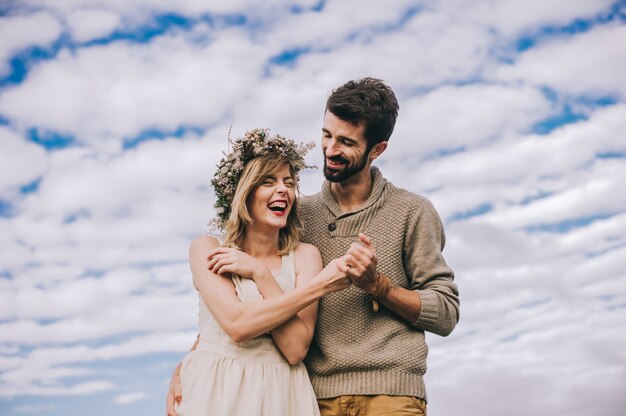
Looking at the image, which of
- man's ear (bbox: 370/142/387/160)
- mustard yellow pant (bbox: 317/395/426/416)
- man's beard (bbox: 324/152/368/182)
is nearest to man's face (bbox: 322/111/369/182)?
man's beard (bbox: 324/152/368/182)

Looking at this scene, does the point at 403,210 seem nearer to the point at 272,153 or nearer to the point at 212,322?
the point at 272,153

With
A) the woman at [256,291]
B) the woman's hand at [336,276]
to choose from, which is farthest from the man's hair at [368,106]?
the woman's hand at [336,276]

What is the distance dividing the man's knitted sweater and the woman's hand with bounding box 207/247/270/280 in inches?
24.6

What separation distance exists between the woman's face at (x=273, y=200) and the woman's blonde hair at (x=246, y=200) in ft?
0.10

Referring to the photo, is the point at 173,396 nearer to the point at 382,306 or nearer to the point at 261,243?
the point at 261,243

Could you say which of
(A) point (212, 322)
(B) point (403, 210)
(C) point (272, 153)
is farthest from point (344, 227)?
(A) point (212, 322)

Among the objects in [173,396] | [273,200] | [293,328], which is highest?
[273,200]

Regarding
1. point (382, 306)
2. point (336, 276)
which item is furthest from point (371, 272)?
point (382, 306)

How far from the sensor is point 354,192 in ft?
16.8

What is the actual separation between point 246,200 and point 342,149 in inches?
31.5

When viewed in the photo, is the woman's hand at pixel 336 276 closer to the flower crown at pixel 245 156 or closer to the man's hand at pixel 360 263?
the man's hand at pixel 360 263

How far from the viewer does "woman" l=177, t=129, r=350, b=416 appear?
13.8ft

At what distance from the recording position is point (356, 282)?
13.9 feet

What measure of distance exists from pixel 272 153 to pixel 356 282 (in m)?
1.15
